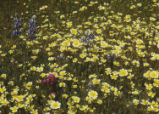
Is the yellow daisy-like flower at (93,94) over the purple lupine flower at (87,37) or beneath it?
beneath

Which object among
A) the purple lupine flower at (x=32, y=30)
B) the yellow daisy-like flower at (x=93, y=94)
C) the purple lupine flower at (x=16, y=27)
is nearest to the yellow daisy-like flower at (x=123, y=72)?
the yellow daisy-like flower at (x=93, y=94)

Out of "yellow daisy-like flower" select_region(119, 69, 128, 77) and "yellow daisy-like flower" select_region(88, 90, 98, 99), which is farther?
"yellow daisy-like flower" select_region(119, 69, 128, 77)

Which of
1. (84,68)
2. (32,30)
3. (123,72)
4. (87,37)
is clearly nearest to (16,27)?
(32,30)

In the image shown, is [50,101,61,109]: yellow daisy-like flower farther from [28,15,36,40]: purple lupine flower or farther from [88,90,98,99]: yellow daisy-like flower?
[28,15,36,40]: purple lupine flower

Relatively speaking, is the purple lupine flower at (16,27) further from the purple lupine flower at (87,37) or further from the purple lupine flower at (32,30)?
the purple lupine flower at (87,37)

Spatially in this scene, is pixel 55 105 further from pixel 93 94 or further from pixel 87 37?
pixel 87 37

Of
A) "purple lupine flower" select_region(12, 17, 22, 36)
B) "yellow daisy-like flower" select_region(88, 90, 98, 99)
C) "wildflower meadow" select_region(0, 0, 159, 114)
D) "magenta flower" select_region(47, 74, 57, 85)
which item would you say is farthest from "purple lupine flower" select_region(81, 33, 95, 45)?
"purple lupine flower" select_region(12, 17, 22, 36)

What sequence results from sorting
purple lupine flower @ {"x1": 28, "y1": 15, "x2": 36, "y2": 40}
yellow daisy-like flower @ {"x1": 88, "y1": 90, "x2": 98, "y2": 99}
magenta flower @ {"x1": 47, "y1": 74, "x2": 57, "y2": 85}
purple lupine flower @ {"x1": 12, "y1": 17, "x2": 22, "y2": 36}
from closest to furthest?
yellow daisy-like flower @ {"x1": 88, "y1": 90, "x2": 98, "y2": 99}
magenta flower @ {"x1": 47, "y1": 74, "x2": 57, "y2": 85}
purple lupine flower @ {"x1": 28, "y1": 15, "x2": 36, "y2": 40}
purple lupine flower @ {"x1": 12, "y1": 17, "x2": 22, "y2": 36}

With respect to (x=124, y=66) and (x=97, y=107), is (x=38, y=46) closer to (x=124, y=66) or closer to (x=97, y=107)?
(x=124, y=66)

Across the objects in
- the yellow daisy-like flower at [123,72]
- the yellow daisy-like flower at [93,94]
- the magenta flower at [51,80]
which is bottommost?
the yellow daisy-like flower at [93,94]
